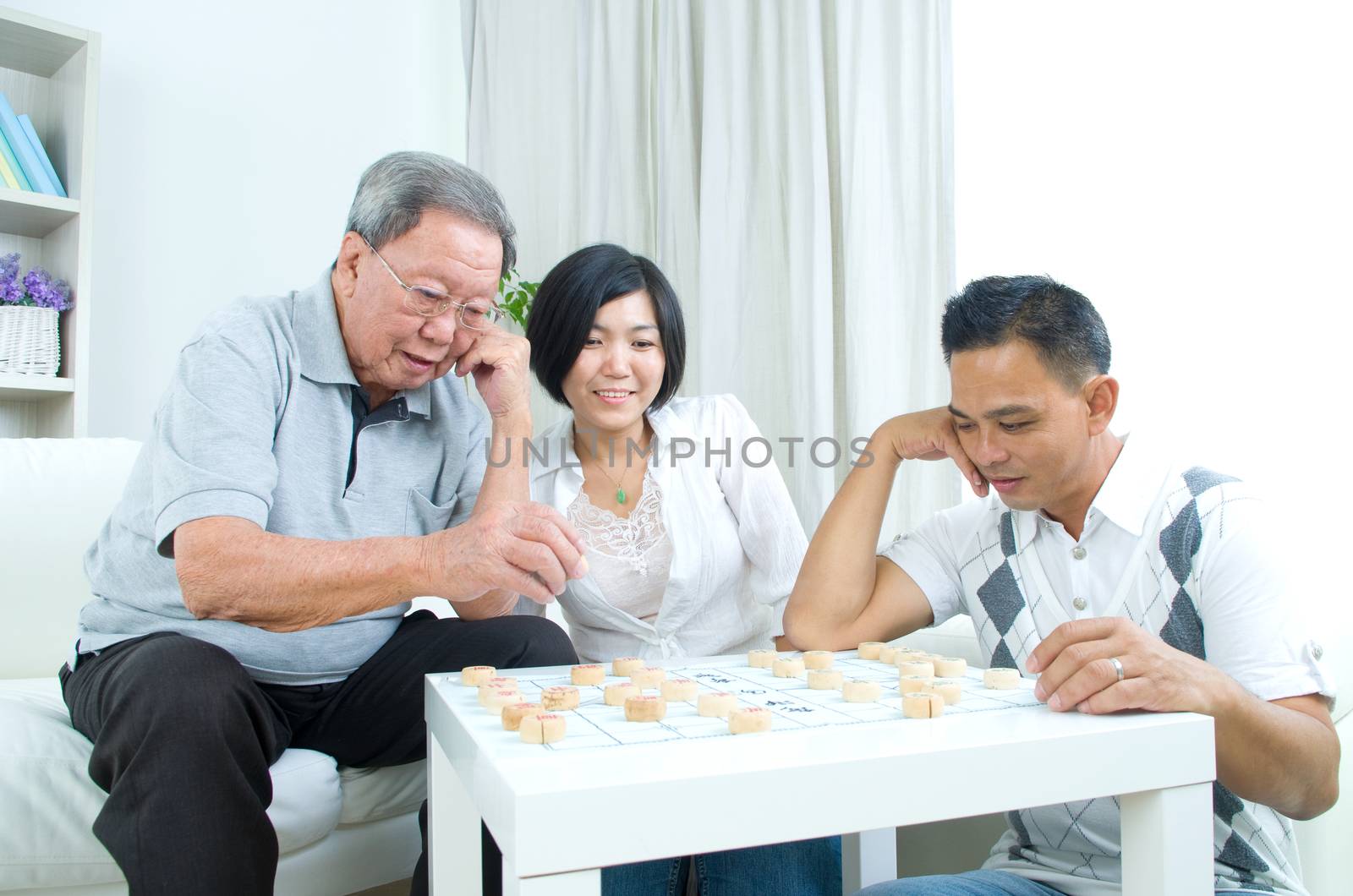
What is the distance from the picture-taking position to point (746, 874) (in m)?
1.44

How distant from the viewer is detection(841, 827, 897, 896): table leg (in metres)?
1.36

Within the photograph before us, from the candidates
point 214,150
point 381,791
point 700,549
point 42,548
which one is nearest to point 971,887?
point 700,549

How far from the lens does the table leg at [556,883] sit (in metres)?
0.63

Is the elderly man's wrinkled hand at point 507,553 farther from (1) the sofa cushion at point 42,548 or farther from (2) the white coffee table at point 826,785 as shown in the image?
(1) the sofa cushion at point 42,548

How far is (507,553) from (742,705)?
13.5 inches

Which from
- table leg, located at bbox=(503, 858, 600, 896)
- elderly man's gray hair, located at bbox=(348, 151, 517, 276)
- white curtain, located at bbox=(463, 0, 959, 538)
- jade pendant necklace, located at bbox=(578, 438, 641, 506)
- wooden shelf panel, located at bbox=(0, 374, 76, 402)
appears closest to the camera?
table leg, located at bbox=(503, 858, 600, 896)

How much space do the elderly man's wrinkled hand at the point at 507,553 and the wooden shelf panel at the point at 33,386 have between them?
217cm

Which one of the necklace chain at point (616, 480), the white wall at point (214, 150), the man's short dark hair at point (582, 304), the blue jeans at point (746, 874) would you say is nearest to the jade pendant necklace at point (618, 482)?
the necklace chain at point (616, 480)

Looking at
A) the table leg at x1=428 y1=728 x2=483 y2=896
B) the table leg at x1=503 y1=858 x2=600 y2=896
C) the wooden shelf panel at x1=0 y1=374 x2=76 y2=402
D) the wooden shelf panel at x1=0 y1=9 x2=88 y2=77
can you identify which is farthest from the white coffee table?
the wooden shelf panel at x1=0 y1=9 x2=88 y2=77

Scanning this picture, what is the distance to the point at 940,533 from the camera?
1.51m

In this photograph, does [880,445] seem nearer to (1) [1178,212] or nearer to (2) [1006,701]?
(2) [1006,701]

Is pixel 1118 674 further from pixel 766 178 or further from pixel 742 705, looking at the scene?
pixel 766 178

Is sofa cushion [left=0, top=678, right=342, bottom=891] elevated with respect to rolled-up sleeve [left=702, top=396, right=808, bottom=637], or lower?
lower

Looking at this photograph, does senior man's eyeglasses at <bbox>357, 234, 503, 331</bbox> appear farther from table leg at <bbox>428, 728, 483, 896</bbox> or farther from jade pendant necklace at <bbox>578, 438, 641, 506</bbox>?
table leg at <bbox>428, 728, 483, 896</bbox>
